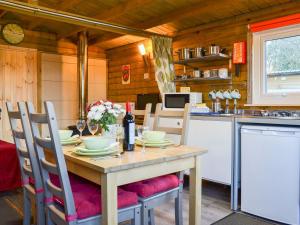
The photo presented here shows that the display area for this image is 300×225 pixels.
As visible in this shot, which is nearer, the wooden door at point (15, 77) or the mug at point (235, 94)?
the mug at point (235, 94)

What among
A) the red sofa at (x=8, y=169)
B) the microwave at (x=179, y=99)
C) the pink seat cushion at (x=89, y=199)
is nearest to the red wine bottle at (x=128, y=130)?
the pink seat cushion at (x=89, y=199)

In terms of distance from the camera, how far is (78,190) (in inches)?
67.3

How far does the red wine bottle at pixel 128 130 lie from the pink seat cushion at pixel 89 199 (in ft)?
0.90

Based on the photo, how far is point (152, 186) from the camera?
1.81m

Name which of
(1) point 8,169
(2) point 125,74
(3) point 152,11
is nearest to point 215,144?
(3) point 152,11

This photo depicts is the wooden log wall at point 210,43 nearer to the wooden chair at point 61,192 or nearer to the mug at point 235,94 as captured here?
the mug at point 235,94

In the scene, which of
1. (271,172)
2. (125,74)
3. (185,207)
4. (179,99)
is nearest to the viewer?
(271,172)

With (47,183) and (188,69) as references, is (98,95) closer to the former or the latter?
(188,69)

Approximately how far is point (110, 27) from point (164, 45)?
0.92 m

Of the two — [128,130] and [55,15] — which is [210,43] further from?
[128,130]

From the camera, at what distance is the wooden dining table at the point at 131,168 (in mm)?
1379

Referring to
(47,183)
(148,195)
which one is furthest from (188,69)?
(47,183)

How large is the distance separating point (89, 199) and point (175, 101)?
245 centimetres

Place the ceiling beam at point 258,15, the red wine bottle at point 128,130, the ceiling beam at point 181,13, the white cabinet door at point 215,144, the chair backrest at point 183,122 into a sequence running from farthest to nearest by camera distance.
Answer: the ceiling beam at point 181,13, the ceiling beam at point 258,15, the white cabinet door at point 215,144, the chair backrest at point 183,122, the red wine bottle at point 128,130
